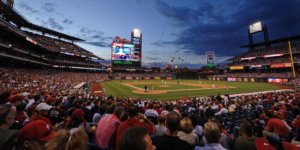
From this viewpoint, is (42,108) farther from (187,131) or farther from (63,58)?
(63,58)

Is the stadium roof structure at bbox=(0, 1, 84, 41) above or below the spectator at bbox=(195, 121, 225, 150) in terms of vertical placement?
above

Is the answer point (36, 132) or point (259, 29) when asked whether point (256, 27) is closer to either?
point (259, 29)

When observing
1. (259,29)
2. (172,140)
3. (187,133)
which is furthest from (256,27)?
(172,140)

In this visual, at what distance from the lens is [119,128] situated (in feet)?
12.1

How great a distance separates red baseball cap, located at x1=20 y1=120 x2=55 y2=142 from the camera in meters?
2.60

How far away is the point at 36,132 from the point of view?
267cm

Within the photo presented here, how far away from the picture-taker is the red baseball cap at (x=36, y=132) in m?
2.60

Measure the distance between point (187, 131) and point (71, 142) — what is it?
103 inches

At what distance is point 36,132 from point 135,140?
207cm

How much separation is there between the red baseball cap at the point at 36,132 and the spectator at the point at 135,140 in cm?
168

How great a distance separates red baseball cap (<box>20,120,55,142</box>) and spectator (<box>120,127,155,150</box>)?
5.51ft

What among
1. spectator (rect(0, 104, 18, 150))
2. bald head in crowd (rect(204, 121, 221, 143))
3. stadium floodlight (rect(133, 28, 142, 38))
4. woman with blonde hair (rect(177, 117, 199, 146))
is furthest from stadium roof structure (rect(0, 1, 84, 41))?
bald head in crowd (rect(204, 121, 221, 143))

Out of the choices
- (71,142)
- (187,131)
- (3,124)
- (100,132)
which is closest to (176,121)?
(187,131)

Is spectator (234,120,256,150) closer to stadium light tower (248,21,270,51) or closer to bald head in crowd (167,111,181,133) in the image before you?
bald head in crowd (167,111,181,133)
